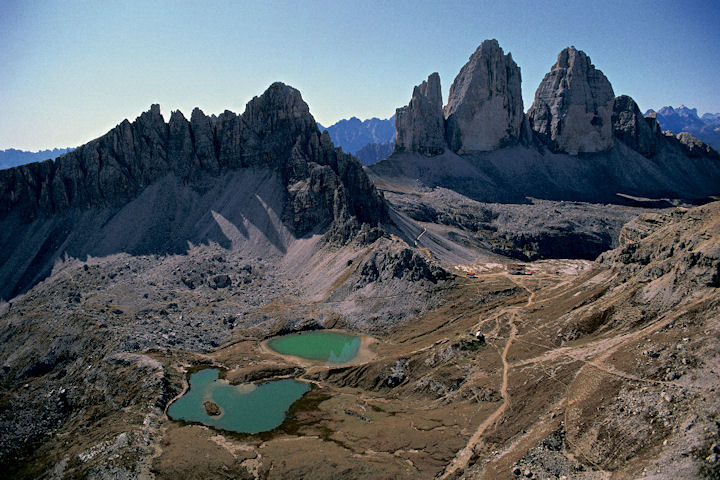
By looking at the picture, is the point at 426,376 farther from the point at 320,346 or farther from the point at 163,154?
the point at 163,154

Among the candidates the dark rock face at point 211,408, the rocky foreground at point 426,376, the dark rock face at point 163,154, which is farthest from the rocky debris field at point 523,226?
the dark rock face at point 211,408

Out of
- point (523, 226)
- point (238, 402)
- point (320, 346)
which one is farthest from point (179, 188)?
point (523, 226)

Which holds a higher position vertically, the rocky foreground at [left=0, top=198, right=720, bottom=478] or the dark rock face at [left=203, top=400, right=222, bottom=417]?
the rocky foreground at [left=0, top=198, right=720, bottom=478]

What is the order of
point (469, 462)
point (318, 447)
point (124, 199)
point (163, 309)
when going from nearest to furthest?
1. point (469, 462)
2. point (318, 447)
3. point (163, 309)
4. point (124, 199)

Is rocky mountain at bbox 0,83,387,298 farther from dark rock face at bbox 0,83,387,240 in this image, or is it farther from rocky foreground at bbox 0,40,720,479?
rocky foreground at bbox 0,40,720,479

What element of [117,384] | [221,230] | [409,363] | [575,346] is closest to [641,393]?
[575,346]

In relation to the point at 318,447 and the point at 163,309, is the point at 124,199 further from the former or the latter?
the point at 318,447

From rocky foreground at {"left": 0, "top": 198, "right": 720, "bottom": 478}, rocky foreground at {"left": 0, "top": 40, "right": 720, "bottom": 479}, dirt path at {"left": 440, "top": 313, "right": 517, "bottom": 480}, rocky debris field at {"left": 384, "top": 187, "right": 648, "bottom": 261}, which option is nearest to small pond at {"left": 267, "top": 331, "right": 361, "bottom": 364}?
rocky foreground at {"left": 0, "top": 198, "right": 720, "bottom": 478}
